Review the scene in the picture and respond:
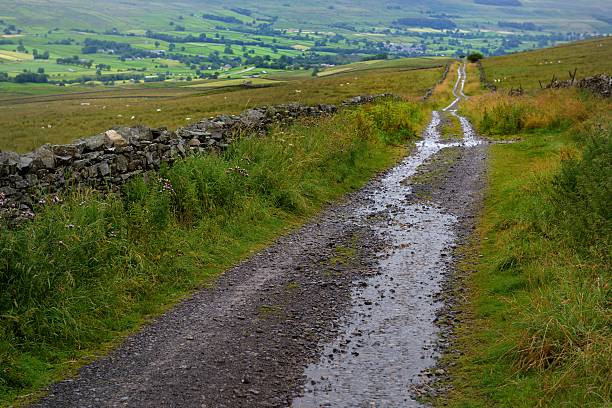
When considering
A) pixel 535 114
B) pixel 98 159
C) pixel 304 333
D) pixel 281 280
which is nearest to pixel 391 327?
pixel 304 333

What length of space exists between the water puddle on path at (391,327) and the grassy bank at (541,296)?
1.56 ft

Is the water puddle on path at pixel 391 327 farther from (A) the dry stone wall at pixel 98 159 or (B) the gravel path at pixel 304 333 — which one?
(A) the dry stone wall at pixel 98 159

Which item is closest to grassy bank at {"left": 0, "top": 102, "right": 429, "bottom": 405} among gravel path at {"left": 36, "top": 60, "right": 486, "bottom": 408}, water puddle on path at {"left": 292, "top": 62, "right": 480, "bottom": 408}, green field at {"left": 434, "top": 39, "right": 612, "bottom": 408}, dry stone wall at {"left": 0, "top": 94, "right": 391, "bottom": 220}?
dry stone wall at {"left": 0, "top": 94, "right": 391, "bottom": 220}

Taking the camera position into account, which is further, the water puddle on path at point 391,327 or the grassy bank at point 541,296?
the water puddle on path at point 391,327

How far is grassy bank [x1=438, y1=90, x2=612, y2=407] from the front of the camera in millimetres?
5910

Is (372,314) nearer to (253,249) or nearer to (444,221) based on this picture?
(253,249)

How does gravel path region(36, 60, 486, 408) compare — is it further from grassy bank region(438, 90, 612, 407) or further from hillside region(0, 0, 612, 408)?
grassy bank region(438, 90, 612, 407)

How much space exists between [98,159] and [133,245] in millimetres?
2133

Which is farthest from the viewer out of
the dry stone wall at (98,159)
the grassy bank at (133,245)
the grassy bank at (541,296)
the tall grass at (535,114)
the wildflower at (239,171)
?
the tall grass at (535,114)

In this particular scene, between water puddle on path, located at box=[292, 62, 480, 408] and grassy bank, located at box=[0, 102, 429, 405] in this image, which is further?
grassy bank, located at box=[0, 102, 429, 405]

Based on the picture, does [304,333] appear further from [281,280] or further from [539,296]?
[539,296]

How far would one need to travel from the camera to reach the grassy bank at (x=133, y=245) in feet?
23.7

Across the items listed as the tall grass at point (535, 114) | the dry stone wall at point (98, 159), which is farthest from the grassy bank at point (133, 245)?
the tall grass at point (535, 114)

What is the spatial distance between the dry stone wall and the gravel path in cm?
281
